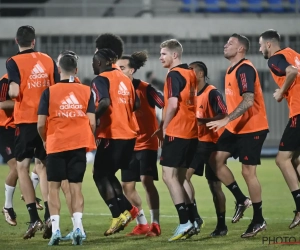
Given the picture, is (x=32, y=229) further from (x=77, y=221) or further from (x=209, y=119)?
(x=209, y=119)

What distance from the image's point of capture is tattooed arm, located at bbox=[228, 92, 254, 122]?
353 inches

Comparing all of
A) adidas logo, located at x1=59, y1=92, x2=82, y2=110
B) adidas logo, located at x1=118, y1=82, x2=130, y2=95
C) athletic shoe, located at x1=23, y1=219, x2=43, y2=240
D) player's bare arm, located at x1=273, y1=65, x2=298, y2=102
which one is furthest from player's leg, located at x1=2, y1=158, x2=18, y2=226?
player's bare arm, located at x1=273, y1=65, x2=298, y2=102

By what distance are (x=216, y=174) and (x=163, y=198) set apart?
4.58 m

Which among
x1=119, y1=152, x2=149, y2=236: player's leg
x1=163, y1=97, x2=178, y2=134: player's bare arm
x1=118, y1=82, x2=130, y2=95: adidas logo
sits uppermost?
x1=118, y1=82, x2=130, y2=95: adidas logo

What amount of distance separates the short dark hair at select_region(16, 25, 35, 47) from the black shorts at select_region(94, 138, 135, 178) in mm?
1568

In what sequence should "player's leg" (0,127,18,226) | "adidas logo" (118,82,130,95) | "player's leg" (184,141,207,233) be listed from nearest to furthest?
"adidas logo" (118,82,130,95) < "player's leg" (184,141,207,233) < "player's leg" (0,127,18,226)

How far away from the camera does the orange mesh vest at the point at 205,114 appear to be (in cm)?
1010

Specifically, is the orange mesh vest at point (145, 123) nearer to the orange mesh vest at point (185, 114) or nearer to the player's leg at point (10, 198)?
the orange mesh vest at point (185, 114)

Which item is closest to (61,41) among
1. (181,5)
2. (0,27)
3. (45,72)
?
(0,27)

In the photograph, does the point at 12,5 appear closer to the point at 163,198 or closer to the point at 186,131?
the point at 163,198

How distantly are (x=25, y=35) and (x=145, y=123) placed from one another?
1.94 m

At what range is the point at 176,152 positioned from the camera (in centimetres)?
909

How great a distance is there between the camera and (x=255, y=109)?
9.54 m

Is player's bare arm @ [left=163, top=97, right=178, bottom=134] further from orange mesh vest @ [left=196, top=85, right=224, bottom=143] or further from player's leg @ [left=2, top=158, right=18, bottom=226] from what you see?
player's leg @ [left=2, top=158, right=18, bottom=226]
